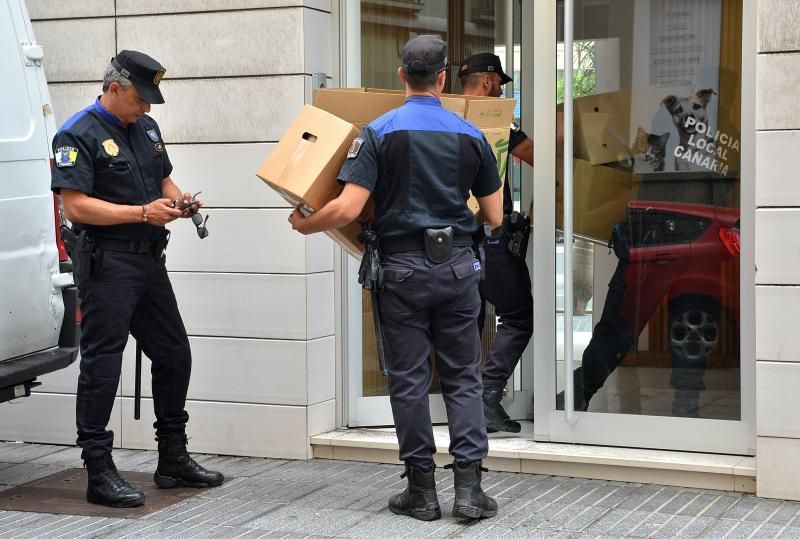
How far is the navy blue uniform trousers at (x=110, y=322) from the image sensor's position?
5.55 metres

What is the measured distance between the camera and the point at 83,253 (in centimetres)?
552

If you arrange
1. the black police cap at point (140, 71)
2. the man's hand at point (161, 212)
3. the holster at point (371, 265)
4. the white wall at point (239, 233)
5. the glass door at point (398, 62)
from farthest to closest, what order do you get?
the glass door at point (398, 62)
the white wall at point (239, 233)
the black police cap at point (140, 71)
the man's hand at point (161, 212)
the holster at point (371, 265)

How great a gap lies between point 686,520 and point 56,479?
307 centimetres

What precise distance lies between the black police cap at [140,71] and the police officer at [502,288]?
1860mm

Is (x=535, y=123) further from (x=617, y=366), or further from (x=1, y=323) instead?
(x=1, y=323)

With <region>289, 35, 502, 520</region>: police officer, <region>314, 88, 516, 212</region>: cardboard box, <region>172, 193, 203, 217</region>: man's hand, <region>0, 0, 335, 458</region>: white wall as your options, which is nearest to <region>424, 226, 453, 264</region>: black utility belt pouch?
<region>289, 35, 502, 520</region>: police officer

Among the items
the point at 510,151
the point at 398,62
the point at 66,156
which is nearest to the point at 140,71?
the point at 66,156

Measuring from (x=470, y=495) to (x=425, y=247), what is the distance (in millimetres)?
1042

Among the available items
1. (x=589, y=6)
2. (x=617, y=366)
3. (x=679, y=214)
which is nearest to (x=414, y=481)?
(x=617, y=366)

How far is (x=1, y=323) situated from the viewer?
5.62 meters

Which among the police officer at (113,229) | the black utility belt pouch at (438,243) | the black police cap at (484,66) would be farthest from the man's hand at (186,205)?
the black police cap at (484,66)

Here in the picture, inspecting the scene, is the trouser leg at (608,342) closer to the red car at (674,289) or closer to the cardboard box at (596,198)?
the red car at (674,289)

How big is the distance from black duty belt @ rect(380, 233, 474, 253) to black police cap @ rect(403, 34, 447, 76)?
0.68 metres

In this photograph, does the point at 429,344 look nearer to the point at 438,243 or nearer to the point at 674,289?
the point at 438,243
